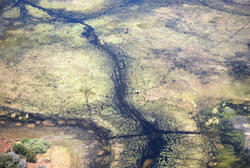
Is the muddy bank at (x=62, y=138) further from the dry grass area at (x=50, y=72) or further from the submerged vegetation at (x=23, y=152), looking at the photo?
the dry grass area at (x=50, y=72)

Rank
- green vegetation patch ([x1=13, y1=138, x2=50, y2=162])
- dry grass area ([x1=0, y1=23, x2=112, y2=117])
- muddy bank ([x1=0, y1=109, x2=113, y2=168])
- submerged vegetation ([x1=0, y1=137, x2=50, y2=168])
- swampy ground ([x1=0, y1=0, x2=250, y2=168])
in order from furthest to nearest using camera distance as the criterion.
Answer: dry grass area ([x1=0, y1=23, x2=112, y2=117]) → swampy ground ([x1=0, y1=0, x2=250, y2=168]) → muddy bank ([x1=0, y1=109, x2=113, y2=168]) → green vegetation patch ([x1=13, y1=138, x2=50, y2=162]) → submerged vegetation ([x1=0, y1=137, x2=50, y2=168])

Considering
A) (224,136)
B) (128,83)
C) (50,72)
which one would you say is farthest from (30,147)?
(224,136)

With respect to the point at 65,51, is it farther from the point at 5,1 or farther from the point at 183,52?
the point at 5,1

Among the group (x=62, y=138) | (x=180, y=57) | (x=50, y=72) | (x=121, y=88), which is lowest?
(x=62, y=138)

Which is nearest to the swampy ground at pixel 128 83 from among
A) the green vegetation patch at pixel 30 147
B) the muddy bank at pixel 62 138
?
the muddy bank at pixel 62 138

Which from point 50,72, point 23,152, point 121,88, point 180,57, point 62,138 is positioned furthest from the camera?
point 180,57

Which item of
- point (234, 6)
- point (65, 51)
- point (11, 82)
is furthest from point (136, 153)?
point (234, 6)

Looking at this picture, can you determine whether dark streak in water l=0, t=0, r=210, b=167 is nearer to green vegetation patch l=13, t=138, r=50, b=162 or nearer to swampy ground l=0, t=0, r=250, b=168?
swampy ground l=0, t=0, r=250, b=168

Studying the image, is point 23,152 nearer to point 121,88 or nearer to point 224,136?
point 121,88

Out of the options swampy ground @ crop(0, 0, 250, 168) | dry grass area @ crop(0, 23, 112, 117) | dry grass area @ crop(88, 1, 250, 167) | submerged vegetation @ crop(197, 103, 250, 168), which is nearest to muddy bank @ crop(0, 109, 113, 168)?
swampy ground @ crop(0, 0, 250, 168)
